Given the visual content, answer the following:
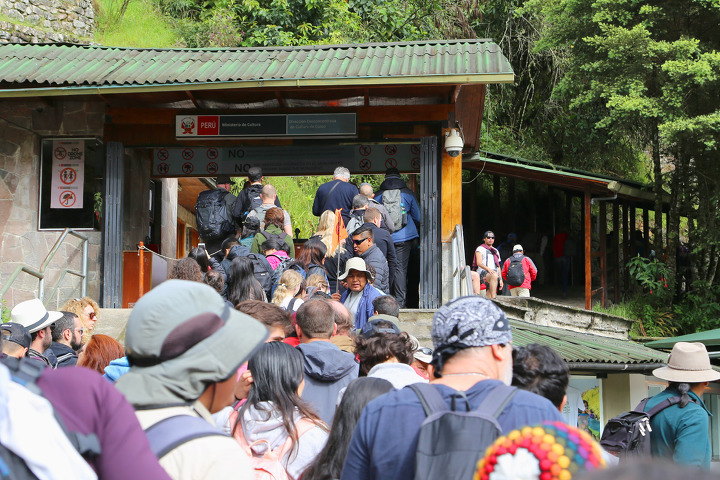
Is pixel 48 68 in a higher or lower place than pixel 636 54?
lower

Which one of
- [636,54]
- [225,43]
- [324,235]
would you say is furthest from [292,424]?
[225,43]

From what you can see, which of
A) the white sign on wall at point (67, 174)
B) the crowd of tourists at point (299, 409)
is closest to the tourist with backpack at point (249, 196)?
the white sign on wall at point (67, 174)

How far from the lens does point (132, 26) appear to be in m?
32.5

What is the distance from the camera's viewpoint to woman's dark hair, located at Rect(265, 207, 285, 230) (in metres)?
9.81

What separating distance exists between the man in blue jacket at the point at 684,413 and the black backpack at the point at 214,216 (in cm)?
743

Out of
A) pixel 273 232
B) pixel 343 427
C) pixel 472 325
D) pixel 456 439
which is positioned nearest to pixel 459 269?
pixel 273 232

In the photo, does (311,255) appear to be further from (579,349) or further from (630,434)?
(579,349)

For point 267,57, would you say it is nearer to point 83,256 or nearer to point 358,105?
point 358,105

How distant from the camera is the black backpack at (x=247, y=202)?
11078 millimetres

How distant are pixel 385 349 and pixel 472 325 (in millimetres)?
1928

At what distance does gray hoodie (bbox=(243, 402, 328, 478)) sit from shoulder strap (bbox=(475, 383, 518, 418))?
170 cm

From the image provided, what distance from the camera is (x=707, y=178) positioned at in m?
21.3

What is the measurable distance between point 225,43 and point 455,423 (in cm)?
2621

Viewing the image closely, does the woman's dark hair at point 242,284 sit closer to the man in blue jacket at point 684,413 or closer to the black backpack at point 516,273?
the man in blue jacket at point 684,413
